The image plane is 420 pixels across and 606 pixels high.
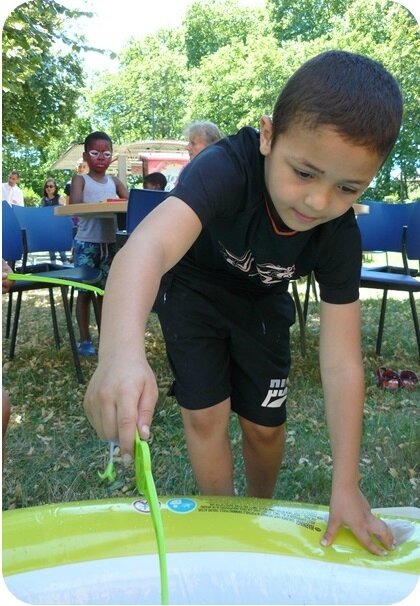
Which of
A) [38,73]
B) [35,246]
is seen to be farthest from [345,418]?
[38,73]

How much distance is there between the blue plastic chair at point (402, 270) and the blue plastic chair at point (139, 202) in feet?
3.21

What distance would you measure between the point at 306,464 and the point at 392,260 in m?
5.82

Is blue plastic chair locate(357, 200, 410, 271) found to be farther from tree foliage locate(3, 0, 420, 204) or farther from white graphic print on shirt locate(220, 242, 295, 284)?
white graphic print on shirt locate(220, 242, 295, 284)

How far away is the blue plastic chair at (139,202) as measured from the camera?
2.63m

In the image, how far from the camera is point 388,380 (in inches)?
104

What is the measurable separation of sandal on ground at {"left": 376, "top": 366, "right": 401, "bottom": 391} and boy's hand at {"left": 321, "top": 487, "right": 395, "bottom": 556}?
66.7 inches

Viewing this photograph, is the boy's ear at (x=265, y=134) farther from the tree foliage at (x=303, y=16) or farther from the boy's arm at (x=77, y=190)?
the tree foliage at (x=303, y=16)

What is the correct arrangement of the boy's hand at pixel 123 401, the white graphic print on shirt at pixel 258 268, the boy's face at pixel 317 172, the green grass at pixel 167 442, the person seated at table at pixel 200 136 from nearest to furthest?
the boy's hand at pixel 123 401
the boy's face at pixel 317 172
the white graphic print on shirt at pixel 258 268
the green grass at pixel 167 442
the person seated at table at pixel 200 136

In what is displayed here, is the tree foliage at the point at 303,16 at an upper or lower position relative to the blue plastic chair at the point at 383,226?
upper

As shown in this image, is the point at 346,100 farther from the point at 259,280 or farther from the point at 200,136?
the point at 200,136

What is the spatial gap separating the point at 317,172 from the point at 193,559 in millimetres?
583

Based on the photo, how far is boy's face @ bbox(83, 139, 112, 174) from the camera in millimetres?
3480

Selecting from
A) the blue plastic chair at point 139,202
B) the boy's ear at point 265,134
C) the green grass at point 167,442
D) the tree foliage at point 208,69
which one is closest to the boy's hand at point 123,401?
the boy's ear at point 265,134

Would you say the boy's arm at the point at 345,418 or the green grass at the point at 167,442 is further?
the green grass at the point at 167,442
